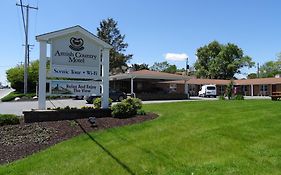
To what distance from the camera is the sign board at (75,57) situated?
1292cm

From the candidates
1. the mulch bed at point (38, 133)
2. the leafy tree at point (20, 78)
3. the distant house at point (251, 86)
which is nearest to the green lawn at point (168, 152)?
the mulch bed at point (38, 133)

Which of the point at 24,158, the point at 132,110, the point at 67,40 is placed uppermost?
the point at 67,40

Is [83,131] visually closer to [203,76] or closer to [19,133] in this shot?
[19,133]

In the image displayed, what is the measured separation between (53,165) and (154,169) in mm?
2262

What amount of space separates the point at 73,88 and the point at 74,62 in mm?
1067

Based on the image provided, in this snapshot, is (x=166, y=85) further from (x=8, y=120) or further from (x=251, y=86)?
(x=8, y=120)

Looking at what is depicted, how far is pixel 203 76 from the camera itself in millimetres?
79750

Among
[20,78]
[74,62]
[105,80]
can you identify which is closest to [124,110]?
[105,80]

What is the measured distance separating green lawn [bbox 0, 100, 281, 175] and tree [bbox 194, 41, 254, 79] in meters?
68.1

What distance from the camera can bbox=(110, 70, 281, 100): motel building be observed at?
38688 mm

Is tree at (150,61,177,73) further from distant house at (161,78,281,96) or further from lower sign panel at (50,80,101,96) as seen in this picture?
lower sign panel at (50,80,101,96)

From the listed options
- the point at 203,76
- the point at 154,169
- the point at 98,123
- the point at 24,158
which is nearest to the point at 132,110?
the point at 98,123

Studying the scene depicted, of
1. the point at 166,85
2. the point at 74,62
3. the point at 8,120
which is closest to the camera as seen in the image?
the point at 8,120

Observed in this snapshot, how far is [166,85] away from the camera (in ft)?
169
